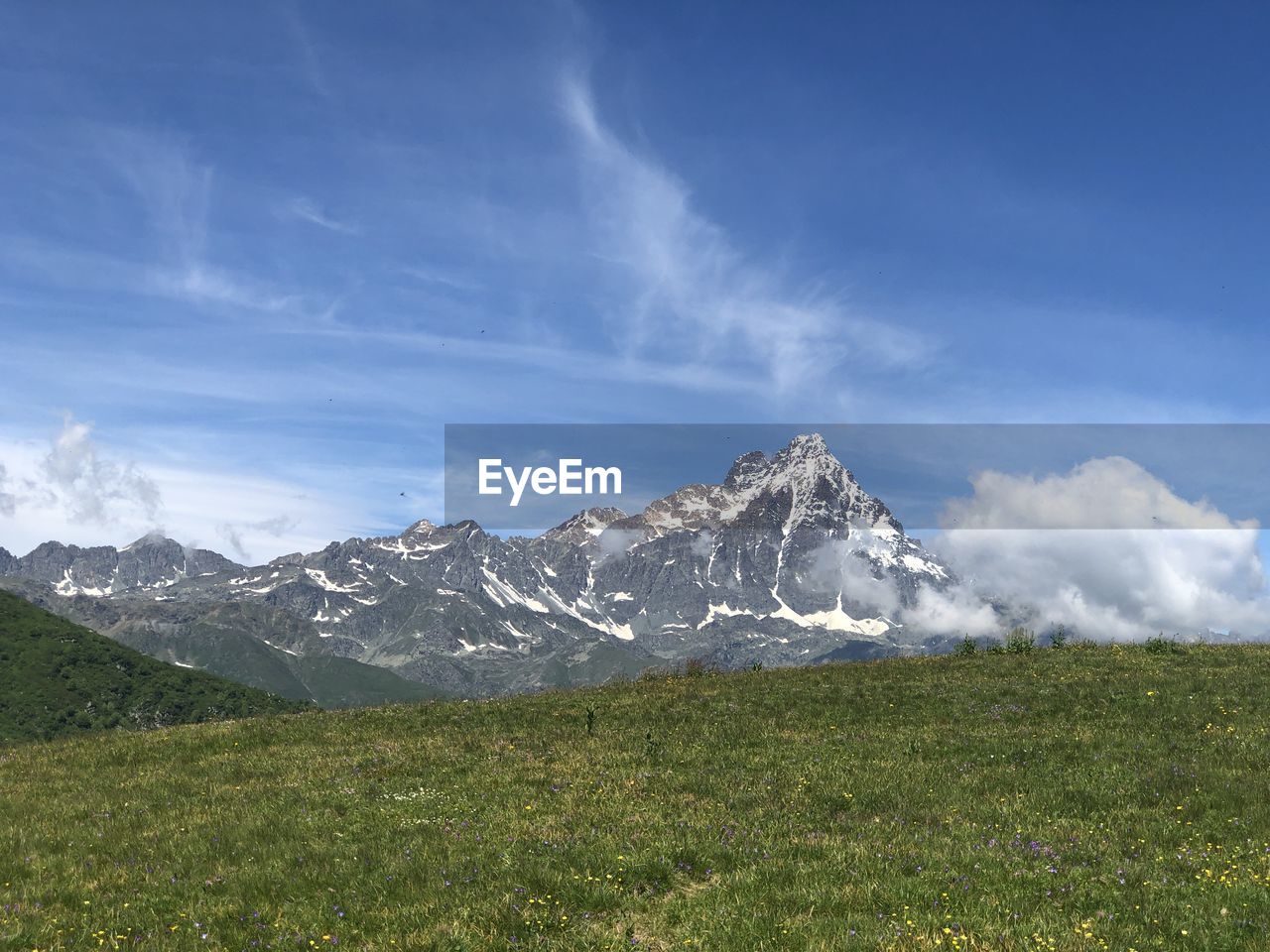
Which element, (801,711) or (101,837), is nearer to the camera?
(101,837)

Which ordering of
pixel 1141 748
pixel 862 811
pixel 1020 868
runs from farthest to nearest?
pixel 1141 748 → pixel 862 811 → pixel 1020 868

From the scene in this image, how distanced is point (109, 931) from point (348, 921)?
332 cm

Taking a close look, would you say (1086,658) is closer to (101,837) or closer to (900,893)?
(900,893)

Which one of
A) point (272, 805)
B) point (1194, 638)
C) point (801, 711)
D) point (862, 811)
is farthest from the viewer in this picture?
point (1194, 638)

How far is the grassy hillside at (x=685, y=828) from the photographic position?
11.1m

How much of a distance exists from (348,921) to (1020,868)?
916 cm

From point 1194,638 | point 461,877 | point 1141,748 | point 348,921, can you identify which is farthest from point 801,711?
point 1194,638

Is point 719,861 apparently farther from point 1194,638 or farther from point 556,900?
point 1194,638

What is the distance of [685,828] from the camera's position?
14836 mm

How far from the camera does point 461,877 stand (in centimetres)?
1295

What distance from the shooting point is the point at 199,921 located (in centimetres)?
1209

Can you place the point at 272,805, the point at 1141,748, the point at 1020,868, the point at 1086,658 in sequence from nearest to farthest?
the point at 1020,868 < the point at 272,805 < the point at 1141,748 < the point at 1086,658

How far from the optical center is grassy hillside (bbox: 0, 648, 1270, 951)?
11094 mm

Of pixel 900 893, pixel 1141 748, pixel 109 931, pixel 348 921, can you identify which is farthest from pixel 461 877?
pixel 1141 748
